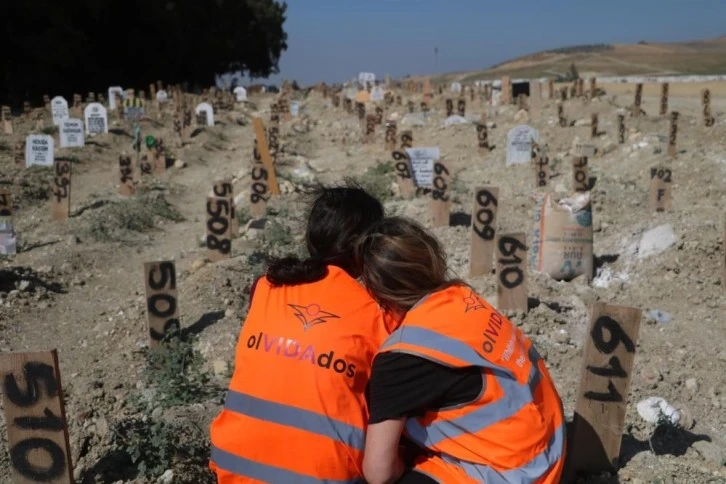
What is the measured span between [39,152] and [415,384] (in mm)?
11879

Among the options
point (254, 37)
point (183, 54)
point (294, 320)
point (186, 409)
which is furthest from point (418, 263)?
point (254, 37)

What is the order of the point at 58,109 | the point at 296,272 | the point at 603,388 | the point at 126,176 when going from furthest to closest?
the point at 58,109 → the point at 126,176 → the point at 603,388 → the point at 296,272

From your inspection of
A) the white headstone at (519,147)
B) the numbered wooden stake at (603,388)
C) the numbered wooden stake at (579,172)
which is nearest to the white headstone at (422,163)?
the numbered wooden stake at (579,172)

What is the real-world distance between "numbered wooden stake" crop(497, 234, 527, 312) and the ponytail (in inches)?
104

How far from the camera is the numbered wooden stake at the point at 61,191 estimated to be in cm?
940

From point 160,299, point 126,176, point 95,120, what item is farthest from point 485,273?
point 95,120

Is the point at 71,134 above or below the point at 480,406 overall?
above

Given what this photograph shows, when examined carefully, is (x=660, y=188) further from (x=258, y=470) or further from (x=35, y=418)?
(x=35, y=418)

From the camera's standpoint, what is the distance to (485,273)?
A: 595 centimetres

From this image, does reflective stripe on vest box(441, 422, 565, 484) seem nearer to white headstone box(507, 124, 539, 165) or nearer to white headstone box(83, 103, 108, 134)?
white headstone box(507, 124, 539, 165)

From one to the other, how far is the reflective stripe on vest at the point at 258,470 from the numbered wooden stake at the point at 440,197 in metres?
5.67

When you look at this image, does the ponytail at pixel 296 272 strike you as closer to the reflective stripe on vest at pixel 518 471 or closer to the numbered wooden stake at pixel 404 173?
the reflective stripe on vest at pixel 518 471

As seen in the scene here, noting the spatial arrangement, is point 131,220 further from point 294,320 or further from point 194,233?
point 294,320

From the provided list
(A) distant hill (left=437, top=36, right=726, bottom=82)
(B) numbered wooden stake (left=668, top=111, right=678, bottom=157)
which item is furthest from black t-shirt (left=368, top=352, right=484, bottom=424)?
(A) distant hill (left=437, top=36, right=726, bottom=82)
